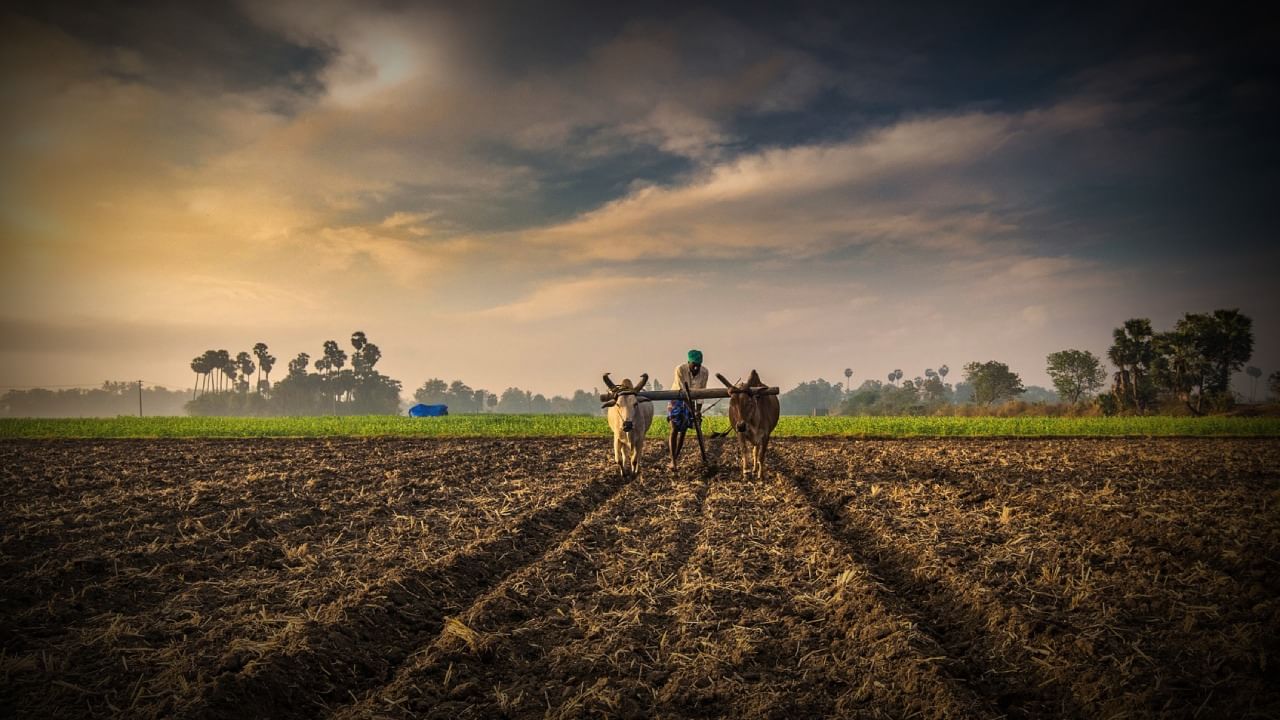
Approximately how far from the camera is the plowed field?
14.7 feet

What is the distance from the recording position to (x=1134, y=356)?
64.5 metres

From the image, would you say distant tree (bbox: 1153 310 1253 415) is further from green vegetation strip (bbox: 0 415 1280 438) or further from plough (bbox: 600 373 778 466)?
plough (bbox: 600 373 778 466)

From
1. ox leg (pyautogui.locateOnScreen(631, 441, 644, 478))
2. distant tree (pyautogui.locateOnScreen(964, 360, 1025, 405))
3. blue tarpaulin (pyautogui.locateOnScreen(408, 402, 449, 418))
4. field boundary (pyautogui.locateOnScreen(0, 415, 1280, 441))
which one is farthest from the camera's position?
distant tree (pyautogui.locateOnScreen(964, 360, 1025, 405))

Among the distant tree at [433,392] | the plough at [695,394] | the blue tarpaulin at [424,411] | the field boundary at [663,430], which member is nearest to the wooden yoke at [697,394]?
the plough at [695,394]

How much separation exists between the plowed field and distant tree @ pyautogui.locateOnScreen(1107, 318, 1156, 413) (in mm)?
58825

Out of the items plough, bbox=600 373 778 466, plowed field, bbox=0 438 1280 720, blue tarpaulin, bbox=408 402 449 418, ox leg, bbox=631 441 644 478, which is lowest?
plowed field, bbox=0 438 1280 720

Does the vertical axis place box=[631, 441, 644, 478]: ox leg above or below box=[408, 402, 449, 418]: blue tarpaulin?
below

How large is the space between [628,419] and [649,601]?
20.8 feet

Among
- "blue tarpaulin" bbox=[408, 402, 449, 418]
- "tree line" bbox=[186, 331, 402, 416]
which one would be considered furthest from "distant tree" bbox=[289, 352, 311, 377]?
"blue tarpaulin" bbox=[408, 402, 449, 418]

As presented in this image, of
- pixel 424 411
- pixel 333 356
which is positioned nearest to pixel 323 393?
pixel 333 356

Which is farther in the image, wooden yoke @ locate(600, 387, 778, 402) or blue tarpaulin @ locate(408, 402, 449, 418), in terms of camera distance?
blue tarpaulin @ locate(408, 402, 449, 418)

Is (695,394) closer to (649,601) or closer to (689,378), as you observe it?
(689,378)

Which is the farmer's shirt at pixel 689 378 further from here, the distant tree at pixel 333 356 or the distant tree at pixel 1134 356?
the distant tree at pixel 333 356

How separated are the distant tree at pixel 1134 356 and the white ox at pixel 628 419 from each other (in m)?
62.4
